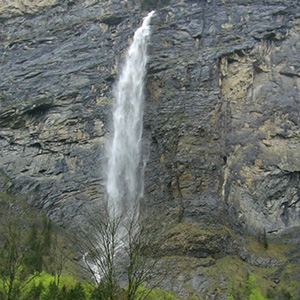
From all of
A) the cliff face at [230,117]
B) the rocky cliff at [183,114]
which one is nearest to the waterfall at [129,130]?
the rocky cliff at [183,114]

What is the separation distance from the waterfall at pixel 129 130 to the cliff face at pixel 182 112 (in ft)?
3.66

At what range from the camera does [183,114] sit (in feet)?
159

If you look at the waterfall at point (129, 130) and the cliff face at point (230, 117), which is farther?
the waterfall at point (129, 130)

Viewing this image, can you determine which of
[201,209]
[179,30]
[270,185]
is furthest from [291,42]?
[201,209]

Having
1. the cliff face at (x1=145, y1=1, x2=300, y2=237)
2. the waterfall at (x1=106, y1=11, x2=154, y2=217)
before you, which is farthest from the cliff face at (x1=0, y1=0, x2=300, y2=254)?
the waterfall at (x1=106, y1=11, x2=154, y2=217)

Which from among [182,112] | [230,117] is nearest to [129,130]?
[182,112]

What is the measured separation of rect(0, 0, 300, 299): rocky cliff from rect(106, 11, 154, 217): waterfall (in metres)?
1.08

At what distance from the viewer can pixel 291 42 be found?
51.7 metres

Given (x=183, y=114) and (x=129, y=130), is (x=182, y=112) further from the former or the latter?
(x=129, y=130)

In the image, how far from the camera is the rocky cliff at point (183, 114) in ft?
148

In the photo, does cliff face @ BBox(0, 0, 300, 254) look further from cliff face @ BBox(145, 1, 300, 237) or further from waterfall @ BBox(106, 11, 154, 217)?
waterfall @ BBox(106, 11, 154, 217)

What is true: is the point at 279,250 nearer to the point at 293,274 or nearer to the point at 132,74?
the point at 293,274

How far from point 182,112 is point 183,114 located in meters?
0.32

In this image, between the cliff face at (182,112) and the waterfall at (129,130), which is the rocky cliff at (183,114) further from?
the waterfall at (129,130)
